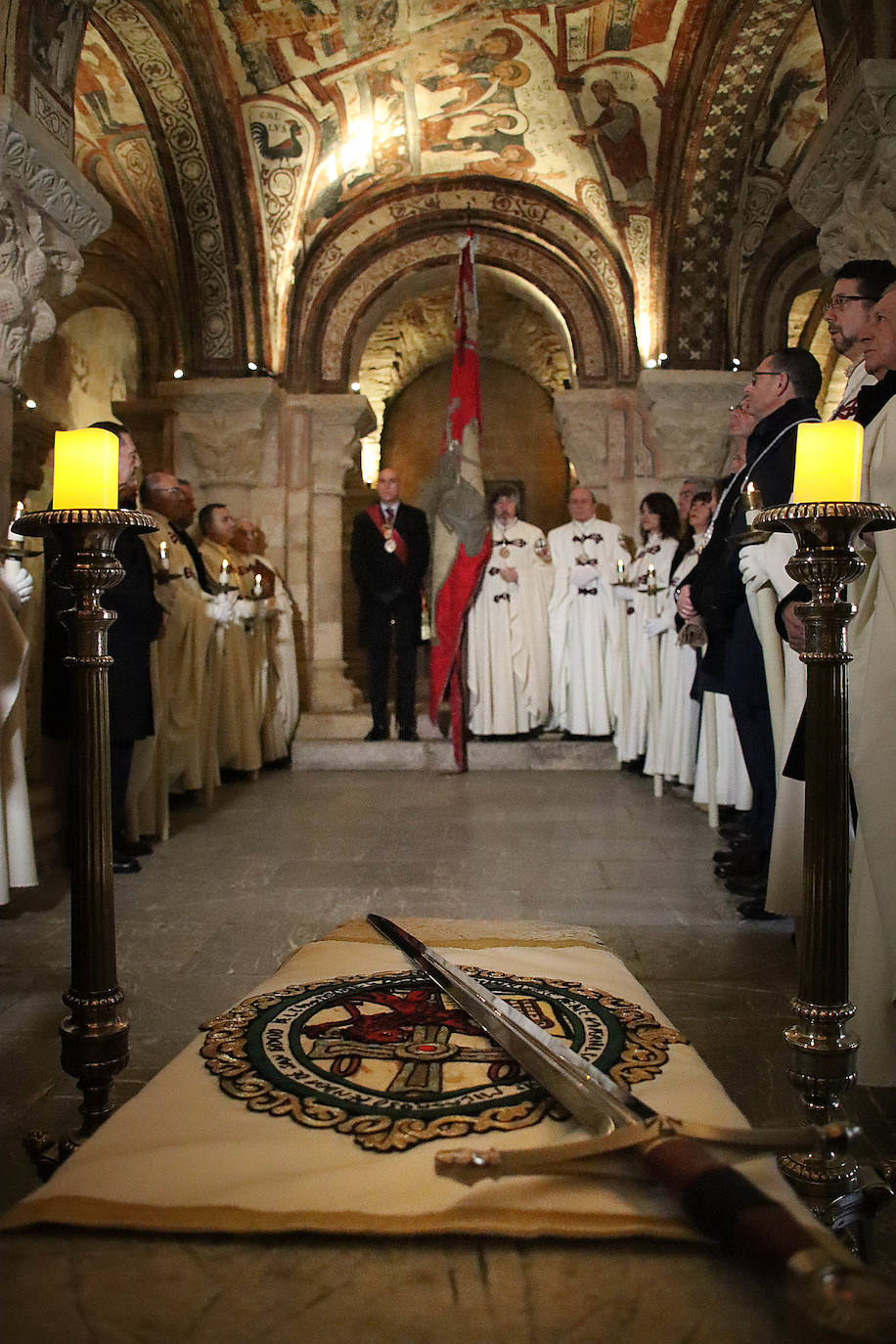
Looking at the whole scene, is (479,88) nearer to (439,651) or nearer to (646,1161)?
(439,651)

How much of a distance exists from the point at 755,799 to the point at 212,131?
737 cm

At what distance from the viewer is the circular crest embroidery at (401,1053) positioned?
1.02m

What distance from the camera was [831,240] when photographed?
400 centimetres

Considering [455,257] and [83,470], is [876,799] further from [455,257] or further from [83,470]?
[455,257]

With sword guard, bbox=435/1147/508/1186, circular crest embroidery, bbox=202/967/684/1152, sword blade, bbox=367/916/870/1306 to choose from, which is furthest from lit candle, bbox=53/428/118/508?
sword guard, bbox=435/1147/508/1186

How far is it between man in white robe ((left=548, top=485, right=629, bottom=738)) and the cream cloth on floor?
6.85 meters

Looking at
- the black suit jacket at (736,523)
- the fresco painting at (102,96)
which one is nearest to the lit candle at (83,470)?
the black suit jacket at (736,523)

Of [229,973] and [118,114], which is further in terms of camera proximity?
[118,114]

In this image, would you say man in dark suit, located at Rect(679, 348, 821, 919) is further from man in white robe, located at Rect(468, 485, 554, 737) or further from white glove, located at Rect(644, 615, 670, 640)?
man in white robe, located at Rect(468, 485, 554, 737)

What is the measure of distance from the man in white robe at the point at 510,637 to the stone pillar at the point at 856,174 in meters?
4.27

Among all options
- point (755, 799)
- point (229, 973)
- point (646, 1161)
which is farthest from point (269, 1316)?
point (755, 799)

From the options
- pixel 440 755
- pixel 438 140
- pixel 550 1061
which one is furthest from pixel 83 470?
pixel 438 140

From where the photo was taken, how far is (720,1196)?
2.42 ft

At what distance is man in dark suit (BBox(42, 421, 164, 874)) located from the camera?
4.02 metres
